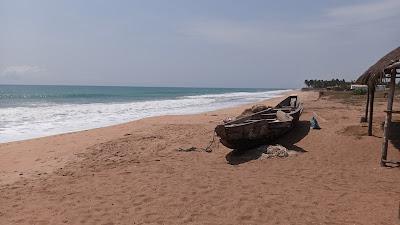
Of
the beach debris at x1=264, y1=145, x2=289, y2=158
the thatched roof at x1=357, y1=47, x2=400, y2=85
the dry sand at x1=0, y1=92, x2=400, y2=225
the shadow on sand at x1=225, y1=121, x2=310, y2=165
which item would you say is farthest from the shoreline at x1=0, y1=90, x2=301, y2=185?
the thatched roof at x1=357, y1=47, x2=400, y2=85

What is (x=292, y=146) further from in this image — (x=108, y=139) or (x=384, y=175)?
(x=108, y=139)

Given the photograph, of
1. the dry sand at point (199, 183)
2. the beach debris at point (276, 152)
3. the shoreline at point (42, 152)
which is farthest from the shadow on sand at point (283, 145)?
the shoreline at point (42, 152)

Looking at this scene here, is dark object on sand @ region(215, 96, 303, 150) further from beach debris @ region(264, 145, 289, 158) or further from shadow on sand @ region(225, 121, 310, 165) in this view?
beach debris @ region(264, 145, 289, 158)

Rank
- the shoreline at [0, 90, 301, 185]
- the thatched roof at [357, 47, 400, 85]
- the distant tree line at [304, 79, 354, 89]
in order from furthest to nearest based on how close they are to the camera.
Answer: the distant tree line at [304, 79, 354, 89]
the thatched roof at [357, 47, 400, 85]
the shoreline at [0, 90, 301, 185]

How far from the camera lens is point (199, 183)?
7660mm

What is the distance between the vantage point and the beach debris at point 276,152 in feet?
32.3

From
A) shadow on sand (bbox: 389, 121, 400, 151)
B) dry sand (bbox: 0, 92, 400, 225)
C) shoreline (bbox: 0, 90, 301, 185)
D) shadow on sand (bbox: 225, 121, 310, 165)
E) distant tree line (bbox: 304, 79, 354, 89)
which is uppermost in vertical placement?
distant tree line (bbox: 304, 79, 354, 89)

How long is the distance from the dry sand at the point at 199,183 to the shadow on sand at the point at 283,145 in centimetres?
3

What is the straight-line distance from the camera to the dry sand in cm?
599

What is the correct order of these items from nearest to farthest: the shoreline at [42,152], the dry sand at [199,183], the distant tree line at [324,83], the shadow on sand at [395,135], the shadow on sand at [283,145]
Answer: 1. the dry sand at [199,183]
2. the shoreline at [42,152]
3. the shadow on sand at [283,145]
4. the shadow on sand at [395,135]
5. the distant tree line at [324,83]

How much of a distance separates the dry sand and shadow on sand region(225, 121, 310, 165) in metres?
0.03

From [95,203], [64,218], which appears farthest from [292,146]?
[64,218]

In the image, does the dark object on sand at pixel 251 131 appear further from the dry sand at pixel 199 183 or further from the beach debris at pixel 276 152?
the beach debris at pixel 276 152

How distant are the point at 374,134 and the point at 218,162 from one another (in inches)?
191
